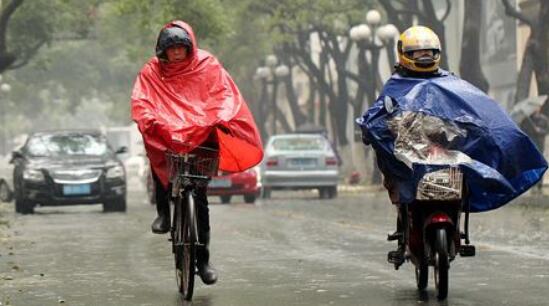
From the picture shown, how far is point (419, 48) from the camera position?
10.2m

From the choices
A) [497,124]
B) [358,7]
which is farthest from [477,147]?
[358,7]

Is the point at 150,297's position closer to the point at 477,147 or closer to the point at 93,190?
the point at 477,147

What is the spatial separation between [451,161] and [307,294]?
144cm

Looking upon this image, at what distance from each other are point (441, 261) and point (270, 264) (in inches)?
141

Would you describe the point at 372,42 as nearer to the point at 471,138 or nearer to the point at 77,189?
the point at 77,189

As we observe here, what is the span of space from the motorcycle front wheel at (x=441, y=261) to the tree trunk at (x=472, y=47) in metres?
21.0

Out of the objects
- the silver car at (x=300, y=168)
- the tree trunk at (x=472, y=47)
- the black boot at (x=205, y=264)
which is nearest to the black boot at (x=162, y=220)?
the black boot at (x=205, y=264)

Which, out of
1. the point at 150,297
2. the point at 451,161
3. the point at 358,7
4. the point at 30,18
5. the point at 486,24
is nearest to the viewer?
the point at 451,161

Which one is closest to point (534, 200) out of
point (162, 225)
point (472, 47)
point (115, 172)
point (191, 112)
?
point (472, 47)

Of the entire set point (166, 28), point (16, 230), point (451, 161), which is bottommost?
point (16, 230)

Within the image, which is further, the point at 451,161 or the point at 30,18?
the point at 30,18

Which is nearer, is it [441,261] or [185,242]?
[441,261]

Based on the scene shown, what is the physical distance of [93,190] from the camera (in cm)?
2478

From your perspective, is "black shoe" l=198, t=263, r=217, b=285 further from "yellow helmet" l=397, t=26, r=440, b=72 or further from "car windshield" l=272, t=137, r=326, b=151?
"car windshield" l=272, t=137, r=326, b=151
